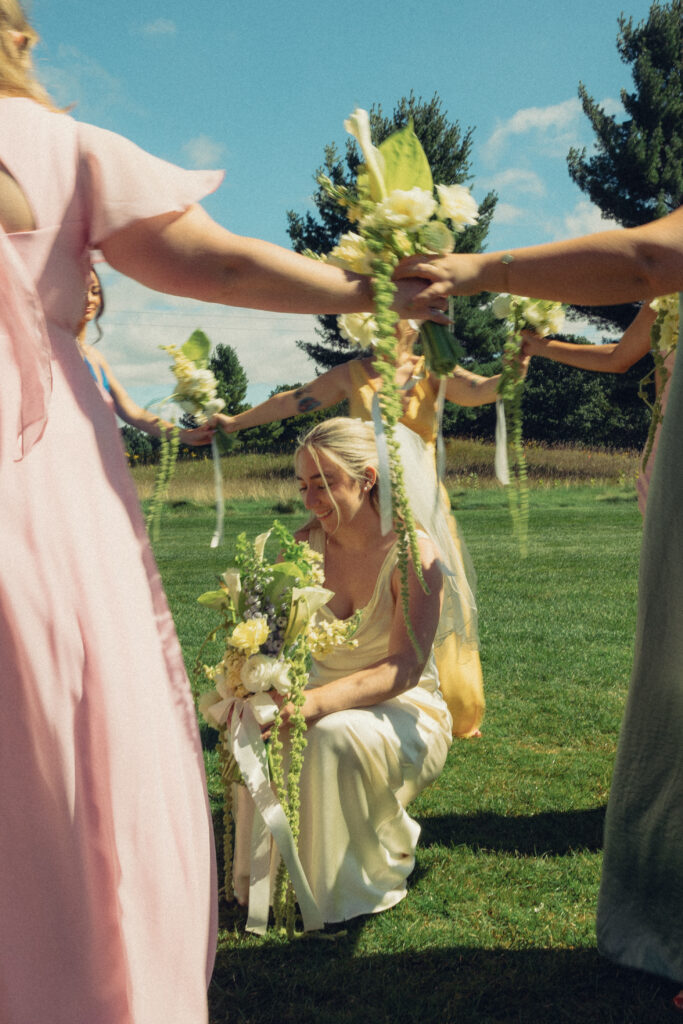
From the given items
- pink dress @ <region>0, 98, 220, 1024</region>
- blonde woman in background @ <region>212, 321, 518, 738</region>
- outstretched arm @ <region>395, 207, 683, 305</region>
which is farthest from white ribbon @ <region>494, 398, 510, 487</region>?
blonde woman in background @ <region>212, 321, 518, 738</region>

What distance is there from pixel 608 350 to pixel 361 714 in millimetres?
1671

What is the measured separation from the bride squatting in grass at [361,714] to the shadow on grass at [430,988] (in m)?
0.30

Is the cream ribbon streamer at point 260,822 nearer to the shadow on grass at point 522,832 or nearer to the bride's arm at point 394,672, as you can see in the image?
the bride's arm at point 394,672

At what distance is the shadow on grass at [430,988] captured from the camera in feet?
8.74

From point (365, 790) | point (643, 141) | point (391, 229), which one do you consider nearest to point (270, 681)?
point (365, 790)

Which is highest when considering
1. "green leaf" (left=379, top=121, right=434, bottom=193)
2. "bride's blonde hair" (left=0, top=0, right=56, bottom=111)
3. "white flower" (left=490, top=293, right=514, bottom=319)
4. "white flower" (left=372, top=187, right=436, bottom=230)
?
"bride's blonde hair" (left=0, top=0, right=56, bottom=111)

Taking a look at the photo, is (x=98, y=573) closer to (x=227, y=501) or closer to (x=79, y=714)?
(x=79, y=714)

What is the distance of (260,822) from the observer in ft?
10.7

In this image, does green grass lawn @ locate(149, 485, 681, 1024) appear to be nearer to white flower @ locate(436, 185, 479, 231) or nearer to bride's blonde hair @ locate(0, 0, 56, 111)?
white flower @ locate(436, 185, 479, 231)

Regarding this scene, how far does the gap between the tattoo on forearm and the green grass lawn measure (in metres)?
1.99

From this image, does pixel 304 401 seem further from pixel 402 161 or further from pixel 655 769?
pixel 655 769

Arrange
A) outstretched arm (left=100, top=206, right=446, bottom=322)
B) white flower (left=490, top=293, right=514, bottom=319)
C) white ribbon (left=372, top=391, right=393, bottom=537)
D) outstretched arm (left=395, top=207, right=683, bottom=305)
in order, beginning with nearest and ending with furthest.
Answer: outstretched arm (left=100, top=206, right=446, bottom=322), outstretched arm (left=395, top=207, right=683, bottom=305), white ribbon (left=372, top=391, right=393, bottom=537), white flower (left=490, top=293, right=514, bottom=319)

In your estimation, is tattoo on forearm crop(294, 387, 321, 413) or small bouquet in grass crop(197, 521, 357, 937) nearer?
small bouquet in grass crop(197, 521, 357, 937)

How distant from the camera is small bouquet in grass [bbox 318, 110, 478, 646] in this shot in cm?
203
